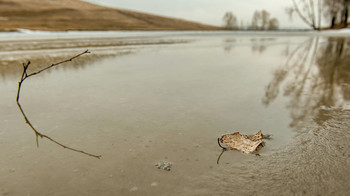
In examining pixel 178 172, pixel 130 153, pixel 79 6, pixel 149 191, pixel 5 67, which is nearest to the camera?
pixel 149 191

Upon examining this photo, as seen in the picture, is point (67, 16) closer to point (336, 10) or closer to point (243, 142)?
point (336, 10)

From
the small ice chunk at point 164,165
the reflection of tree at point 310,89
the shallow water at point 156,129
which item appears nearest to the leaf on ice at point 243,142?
the shallow water at point 156,129

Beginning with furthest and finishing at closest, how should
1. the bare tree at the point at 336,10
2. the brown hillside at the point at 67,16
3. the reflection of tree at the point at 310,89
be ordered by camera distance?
the brown hillside at the point at 67,16 < the bare tree at the point at 336,10 < the reflection of tree at the point at 310,89

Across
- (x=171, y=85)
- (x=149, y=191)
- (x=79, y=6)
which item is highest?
(x=79, y=6)

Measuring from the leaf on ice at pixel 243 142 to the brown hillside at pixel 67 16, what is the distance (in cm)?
5543

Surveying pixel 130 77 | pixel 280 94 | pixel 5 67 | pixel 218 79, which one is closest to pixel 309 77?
pixel 280 94

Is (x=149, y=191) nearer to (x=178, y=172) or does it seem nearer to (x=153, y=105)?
(x=178, y=172)

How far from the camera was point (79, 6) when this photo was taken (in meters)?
82.8

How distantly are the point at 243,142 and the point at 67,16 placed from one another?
258 ft

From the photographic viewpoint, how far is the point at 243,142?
244cm

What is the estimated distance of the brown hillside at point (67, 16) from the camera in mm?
54844

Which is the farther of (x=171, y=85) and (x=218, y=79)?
(x=218, y=79)

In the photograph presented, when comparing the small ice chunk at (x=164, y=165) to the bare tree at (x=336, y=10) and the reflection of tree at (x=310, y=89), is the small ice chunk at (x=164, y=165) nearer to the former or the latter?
the reflection of tree at (x=310, y=89)

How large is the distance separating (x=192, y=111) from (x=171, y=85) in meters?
1.74
